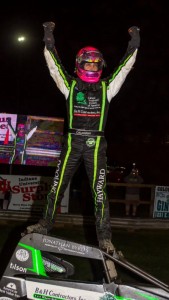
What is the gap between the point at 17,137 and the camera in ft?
72.9

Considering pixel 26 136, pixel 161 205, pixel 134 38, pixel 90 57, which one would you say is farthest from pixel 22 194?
pixel 134 38

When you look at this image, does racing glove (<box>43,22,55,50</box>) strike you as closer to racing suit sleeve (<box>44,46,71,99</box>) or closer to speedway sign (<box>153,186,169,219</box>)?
racing suit sleeve (<box>44,46,71,99</box>)

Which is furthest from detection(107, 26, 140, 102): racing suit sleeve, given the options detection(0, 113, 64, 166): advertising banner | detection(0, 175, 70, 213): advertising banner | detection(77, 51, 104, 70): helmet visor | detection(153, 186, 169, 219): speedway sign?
detection(0, 113, 64, 166): advertising banner

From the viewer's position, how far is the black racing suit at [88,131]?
6465 millimetres

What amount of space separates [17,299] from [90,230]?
348 inches

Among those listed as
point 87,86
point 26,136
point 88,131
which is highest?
point 26,136

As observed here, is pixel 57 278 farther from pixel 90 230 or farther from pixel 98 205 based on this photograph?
pixel 90 230

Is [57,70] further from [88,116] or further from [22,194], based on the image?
[22,194]

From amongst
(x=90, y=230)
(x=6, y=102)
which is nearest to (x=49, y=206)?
(x=90, y=230)

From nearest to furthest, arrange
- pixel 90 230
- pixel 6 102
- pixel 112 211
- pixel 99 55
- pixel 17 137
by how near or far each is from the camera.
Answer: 1. pixel 99 55
2. pixel 90 230
3. pixel 112 211
4. pixel 17 137
5. pixel 6 102

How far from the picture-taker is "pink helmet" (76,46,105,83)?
21.1 feet

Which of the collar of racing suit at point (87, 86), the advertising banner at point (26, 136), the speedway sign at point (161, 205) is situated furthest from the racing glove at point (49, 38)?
the advertising banner at point (26, 136)

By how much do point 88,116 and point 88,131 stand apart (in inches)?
7.1

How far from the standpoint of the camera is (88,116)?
21.3 feet
